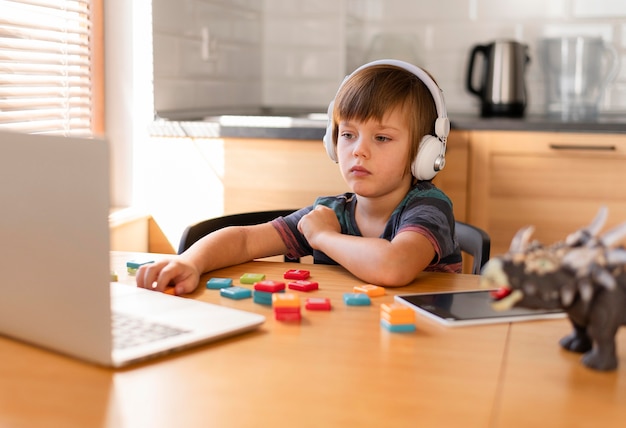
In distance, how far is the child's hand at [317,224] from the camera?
4.85 feet

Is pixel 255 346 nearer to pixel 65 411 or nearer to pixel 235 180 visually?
pixel 65 411

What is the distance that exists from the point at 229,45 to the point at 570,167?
1.34 metres

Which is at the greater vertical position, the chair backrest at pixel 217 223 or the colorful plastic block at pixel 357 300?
the chair backrest at pixel 217 223

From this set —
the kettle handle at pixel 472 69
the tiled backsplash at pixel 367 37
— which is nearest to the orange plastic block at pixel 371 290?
the tiled backsplash at pixel 367 37

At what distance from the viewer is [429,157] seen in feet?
5.08

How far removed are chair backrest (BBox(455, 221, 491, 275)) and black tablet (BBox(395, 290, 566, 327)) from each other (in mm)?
437

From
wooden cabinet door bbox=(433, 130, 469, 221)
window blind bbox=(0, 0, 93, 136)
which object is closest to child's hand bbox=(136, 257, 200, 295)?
window blind bbox=(0, 0, 93, 136)

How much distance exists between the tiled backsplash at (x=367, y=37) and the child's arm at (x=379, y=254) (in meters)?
1.70

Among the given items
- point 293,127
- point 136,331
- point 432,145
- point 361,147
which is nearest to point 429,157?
point 432,145

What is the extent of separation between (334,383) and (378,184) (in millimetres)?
810

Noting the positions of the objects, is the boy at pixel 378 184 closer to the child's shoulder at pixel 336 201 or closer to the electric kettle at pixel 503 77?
the child's shoulder at pixel 336 201

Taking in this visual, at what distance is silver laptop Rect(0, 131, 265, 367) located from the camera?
0.78m

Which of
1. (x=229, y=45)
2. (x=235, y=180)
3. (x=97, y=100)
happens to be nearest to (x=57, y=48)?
(x=97, y=100)

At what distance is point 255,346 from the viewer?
36.5 inches
